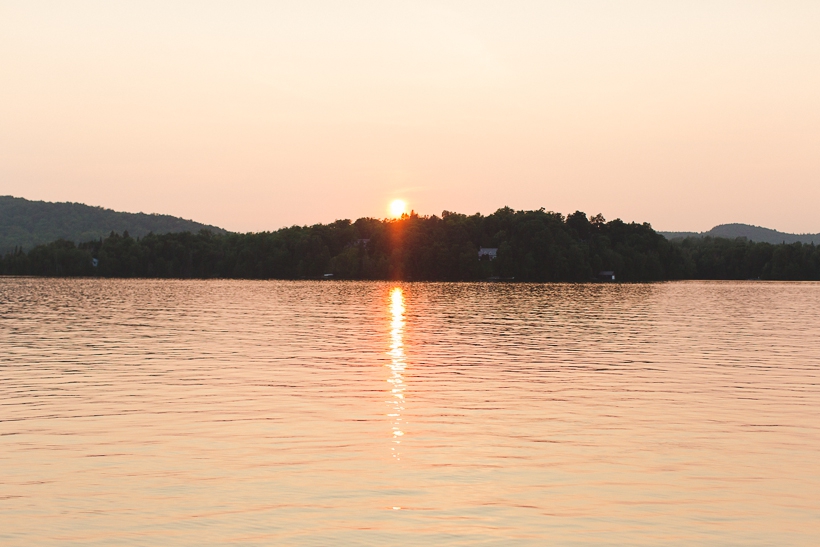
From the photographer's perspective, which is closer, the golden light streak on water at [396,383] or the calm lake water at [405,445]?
the calm lake water at [405,445]

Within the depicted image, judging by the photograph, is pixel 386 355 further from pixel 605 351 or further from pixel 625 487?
pixel 625 487

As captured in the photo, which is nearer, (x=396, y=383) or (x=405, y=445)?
(x=405, y=445)

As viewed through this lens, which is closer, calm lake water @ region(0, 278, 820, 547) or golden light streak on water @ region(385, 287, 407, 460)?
calm lake water @ region(0, 278, 820, 547)

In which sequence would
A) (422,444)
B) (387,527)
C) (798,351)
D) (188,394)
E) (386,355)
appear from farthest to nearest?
(798,351) → (386,355) → (188,394) → (422,444) → (387,527)

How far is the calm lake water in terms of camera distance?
45.1 ft

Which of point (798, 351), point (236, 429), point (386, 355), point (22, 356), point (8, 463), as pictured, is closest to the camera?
point (8, 463)

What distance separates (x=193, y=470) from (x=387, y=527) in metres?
5.35

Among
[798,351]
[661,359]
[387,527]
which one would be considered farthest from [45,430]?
[798,351]

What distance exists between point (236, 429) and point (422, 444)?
4925 mm

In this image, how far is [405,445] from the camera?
20062 millimetres

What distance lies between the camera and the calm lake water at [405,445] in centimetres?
1376

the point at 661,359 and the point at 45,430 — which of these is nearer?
the point at 45,430

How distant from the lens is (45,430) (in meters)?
21.2

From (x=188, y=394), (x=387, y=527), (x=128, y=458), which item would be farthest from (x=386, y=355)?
(x=387, y=527)
